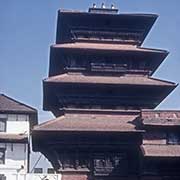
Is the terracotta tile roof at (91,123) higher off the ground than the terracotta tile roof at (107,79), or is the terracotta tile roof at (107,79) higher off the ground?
the terracotta tile roof at (107,79)

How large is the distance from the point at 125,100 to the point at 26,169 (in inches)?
319

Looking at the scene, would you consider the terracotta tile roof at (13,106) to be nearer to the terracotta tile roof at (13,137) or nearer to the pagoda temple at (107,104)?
the pagoda temple at (107,104)

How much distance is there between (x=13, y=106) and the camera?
3728 centimetres

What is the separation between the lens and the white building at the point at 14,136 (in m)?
34.7

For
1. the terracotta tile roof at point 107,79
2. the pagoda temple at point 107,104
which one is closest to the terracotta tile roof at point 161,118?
the pagoda temple at point 107,104

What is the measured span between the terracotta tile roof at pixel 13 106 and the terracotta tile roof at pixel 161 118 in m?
8.56

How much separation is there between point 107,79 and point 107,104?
5.75ft

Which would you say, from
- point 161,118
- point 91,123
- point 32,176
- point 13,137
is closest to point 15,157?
point 13,137

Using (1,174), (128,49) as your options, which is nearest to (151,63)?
(128,49)

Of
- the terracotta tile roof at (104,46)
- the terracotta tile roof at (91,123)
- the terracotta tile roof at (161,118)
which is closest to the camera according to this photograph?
the terracotta tile roof at (91,123)

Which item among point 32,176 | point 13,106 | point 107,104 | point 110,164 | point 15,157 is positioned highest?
point 13,106

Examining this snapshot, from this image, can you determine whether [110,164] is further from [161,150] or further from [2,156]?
[2,156]

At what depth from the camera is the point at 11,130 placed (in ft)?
119

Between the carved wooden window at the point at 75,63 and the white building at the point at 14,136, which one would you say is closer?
the white building at the point at 14,136
